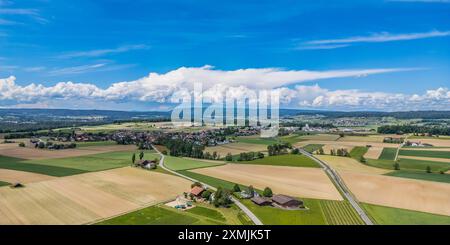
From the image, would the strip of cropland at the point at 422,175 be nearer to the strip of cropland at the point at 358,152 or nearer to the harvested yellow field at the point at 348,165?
the harvested yellow field at the point at 348,165

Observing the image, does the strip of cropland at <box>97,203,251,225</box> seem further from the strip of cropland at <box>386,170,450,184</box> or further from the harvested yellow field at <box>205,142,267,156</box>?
the harvested yellow field at <box>205,142,267,156</box>

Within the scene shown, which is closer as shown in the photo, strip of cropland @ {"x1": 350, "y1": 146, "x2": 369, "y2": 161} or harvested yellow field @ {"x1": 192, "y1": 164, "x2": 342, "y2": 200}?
harvested yellow field @ {"x1": 192, "y1": 164, "x2": 342, "y2": 200}

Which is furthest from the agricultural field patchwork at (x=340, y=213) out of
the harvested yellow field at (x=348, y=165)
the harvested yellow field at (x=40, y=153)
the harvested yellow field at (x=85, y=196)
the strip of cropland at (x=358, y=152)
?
the harvested yellow field at (x=40, y=153)

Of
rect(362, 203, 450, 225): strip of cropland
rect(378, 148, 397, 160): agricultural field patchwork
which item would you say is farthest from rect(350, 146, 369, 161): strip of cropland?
rect(362, 203, 450, 225): strip of cropland

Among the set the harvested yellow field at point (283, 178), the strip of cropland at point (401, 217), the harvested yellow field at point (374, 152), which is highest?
the harvested yellow field at point (374, 152)

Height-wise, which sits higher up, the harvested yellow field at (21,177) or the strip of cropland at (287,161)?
the harvested yellow field at (21,177)

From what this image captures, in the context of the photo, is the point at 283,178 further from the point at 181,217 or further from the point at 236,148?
the point at 236,148

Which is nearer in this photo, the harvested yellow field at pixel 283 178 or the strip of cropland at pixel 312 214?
the strip of cropland at pixel 312 214
